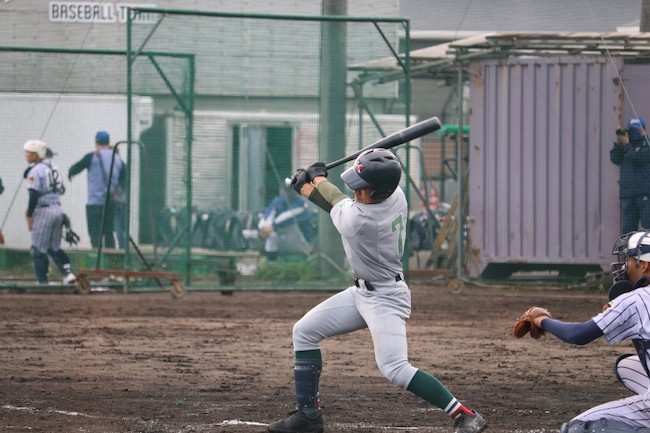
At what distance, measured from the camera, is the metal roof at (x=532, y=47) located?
1495 centimetres

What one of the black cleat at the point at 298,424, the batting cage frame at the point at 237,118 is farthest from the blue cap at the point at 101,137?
the black cleat at the point at 298,424

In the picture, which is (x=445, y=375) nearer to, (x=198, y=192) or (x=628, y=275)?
(x=628, y=275)

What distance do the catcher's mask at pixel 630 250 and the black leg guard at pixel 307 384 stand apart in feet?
6.11

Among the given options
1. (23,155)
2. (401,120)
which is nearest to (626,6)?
(401,120)

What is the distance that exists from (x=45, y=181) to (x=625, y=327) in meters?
10.8

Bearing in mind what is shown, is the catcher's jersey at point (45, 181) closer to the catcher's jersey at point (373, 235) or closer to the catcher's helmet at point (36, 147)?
the catcher's helmet at point (36, 147)

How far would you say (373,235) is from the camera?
6.52m

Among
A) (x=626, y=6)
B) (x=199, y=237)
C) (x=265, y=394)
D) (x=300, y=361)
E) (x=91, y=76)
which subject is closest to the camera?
(x=300, y=361)

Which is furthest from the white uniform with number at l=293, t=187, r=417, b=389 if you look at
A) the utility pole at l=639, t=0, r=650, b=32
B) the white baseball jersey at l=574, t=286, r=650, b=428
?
the utility pole at l=639, t=0, r=650, b=32

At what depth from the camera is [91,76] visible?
15.9 metres

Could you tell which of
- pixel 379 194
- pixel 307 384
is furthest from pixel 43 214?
pixel 379 194

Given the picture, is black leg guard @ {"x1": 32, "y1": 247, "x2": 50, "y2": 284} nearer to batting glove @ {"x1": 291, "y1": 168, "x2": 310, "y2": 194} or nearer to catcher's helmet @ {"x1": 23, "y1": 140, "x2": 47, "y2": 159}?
catcher's helmet @ {"x1": 23, "y1": 140, "x2": 47, "y2": 159}

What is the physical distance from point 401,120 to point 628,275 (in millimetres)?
9411

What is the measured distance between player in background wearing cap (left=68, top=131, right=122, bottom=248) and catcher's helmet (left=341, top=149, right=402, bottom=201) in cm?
930
